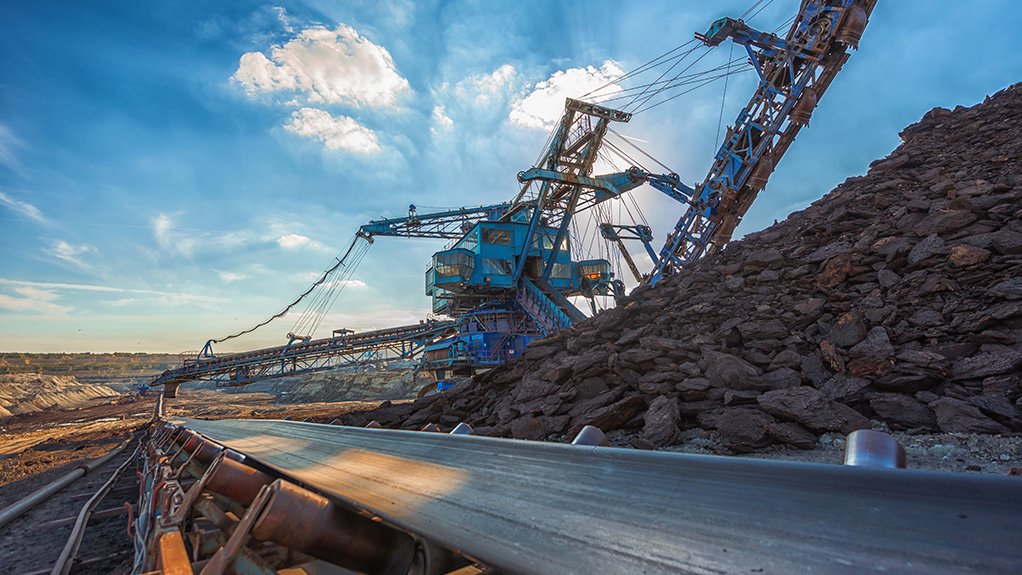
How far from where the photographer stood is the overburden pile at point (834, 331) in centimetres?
423

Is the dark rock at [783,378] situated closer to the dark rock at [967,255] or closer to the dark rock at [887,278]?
the dark rock at [887,278]

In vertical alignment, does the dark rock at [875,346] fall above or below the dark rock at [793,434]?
above

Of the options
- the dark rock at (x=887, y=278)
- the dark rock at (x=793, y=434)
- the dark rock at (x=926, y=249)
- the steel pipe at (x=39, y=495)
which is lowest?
the steel pipe at (x=39, y=495)

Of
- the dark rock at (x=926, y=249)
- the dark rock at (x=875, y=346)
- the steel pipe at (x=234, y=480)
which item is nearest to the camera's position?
the steel pipe at (x=234, y=480)

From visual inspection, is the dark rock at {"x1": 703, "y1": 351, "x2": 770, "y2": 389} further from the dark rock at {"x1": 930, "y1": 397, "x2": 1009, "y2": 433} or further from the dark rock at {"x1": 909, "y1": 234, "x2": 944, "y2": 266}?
the dark rock at {"x1": 909, "y1": 234, "x2": 944, "y2": 266}

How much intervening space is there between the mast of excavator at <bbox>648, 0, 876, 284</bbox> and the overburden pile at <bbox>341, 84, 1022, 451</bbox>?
4019 millimetres

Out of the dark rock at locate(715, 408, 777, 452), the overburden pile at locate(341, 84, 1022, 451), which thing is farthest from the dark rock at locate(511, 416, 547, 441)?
the dark rock at locate(715, 408, 777, 452)

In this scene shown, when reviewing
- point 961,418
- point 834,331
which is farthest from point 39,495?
point 961,418

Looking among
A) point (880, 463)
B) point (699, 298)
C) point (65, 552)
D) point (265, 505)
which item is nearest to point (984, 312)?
point (699, 298)

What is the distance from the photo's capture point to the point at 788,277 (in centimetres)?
675

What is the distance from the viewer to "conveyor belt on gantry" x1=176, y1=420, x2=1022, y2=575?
27.6 inches

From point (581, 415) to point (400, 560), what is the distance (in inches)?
188

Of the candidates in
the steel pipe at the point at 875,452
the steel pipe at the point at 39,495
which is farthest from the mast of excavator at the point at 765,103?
the steel pipe at the point at 39,495

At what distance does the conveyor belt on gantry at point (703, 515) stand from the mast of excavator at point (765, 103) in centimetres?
1285
